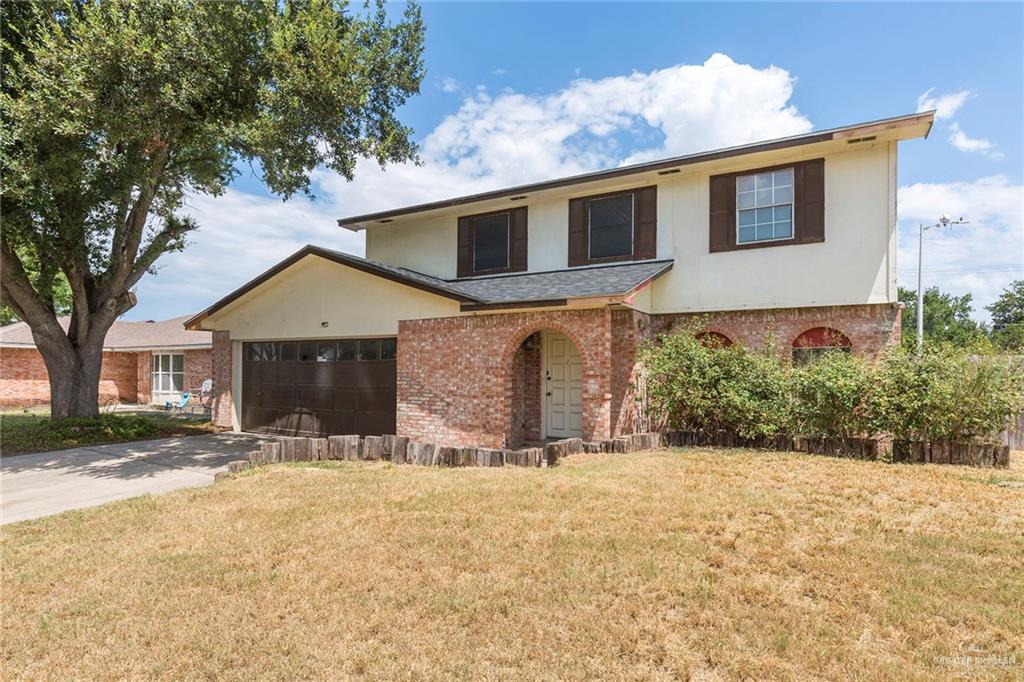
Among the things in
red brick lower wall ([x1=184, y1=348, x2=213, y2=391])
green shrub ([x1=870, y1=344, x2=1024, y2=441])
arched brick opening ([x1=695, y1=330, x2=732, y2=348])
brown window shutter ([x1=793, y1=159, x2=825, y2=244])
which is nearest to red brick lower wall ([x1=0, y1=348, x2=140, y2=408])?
red brick lower wall ([x1=184, y1=348, x2=213, y2=391])

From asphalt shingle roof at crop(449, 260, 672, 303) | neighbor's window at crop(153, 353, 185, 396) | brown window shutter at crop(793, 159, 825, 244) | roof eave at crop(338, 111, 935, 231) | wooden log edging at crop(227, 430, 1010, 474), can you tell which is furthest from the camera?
neighbor's window at crop(153, 353, 185, 396)

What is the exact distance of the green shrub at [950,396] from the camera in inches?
329

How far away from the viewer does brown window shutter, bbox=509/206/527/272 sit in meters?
13.6

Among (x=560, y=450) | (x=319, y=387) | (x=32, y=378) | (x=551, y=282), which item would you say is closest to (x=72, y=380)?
(x=319, y=387)

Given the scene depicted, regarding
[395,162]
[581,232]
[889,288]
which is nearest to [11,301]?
[395,162]

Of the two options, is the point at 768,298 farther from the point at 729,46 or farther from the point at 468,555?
the point at 468,555

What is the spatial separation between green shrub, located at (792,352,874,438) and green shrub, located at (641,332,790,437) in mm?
274

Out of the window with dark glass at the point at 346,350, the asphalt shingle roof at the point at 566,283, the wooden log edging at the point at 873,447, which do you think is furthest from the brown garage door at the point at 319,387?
the wooden log edging at the point at 873,447

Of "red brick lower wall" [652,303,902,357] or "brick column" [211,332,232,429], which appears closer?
"red brick lower wall" [652,303,902,357]

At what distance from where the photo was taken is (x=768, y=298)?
10984 mm

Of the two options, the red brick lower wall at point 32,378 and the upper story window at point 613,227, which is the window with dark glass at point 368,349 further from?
the red brick lower wall at point 32,378

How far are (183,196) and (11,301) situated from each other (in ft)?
15.4

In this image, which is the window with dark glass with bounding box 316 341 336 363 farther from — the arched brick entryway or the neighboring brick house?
the neighboring brick house

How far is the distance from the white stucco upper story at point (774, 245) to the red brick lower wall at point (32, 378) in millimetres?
20696
